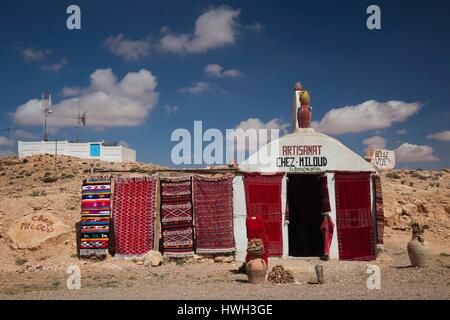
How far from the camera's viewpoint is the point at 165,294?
8945mm

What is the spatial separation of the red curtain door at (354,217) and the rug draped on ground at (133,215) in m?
5.73

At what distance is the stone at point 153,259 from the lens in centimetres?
1333

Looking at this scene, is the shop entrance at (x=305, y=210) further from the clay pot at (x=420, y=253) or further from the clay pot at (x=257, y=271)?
the clay pot at (x=257, y=271)

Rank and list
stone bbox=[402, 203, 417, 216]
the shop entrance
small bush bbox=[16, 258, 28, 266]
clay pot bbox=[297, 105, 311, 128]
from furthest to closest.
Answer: stone bbox=[402, 203, 417, 216]
the shop entrance
clay pot bbox=[297, 105, 311, 128]
small bush bbox=[16, 258, 28, 266]

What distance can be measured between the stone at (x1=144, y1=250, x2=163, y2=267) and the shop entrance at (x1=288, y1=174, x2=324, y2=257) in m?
5.59

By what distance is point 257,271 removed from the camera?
1020 centimetres

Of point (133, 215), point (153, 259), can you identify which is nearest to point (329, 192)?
point (153, 259)

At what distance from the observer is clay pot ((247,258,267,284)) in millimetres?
10211

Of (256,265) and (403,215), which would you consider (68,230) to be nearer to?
(256,265)

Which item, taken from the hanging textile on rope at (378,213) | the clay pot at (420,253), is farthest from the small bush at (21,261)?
the clay pot at (420,253)

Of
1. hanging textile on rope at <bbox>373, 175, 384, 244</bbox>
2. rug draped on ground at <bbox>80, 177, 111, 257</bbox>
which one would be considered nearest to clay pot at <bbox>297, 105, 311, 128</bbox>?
hanging textile on rope at <bbox>373, 175, 384, 244</bbox>

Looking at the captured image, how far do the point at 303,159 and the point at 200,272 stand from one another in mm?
4727

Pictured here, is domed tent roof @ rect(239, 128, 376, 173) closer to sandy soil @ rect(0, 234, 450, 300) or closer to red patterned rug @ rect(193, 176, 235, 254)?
red patterned rug @ rect(193, 176, 235, 254)
